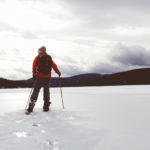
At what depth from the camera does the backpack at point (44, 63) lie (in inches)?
286

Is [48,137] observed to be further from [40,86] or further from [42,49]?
[42,49]

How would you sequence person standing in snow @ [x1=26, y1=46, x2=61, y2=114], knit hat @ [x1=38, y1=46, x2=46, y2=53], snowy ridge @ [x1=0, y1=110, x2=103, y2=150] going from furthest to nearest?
knit hat @ [x1=38, y1=46, x2=46, y2=53] < person standing in snow @ [x1=26, y1=46, x2=61, y2=114] < snowy ridge @ [x1=0, y1=110, x2=103, y2=150]

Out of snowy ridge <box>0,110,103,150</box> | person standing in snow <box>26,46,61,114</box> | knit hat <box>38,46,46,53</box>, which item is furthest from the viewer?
knit hat <box>38,46,46,53</box>

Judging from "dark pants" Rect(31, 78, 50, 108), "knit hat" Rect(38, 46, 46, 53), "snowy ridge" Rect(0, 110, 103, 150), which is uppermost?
"knit hat" Rect(38, 46, 46, 53)

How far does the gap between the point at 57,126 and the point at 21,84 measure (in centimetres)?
15316

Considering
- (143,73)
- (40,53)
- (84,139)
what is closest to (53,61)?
(40,53)

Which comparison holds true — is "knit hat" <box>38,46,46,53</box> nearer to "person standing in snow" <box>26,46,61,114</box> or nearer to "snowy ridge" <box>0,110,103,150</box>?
"person standing in snow" <box>26,46,61,114</box>

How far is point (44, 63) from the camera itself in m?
7.32

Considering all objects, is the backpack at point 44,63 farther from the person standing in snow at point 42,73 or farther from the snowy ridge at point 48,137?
the snowy ridge at point 48,137

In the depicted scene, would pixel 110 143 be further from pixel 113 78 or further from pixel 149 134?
pixel 113 78

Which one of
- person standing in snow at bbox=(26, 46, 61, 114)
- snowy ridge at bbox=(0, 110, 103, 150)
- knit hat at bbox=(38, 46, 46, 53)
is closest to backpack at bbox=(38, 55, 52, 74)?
person standing in snow at bbox=(26, 46, 61, 114)

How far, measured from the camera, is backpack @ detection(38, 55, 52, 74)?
7273 millimetres

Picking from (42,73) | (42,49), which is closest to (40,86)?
(42,73)

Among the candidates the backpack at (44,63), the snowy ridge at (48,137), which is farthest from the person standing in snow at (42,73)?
the snowy ridge at (48,137)
